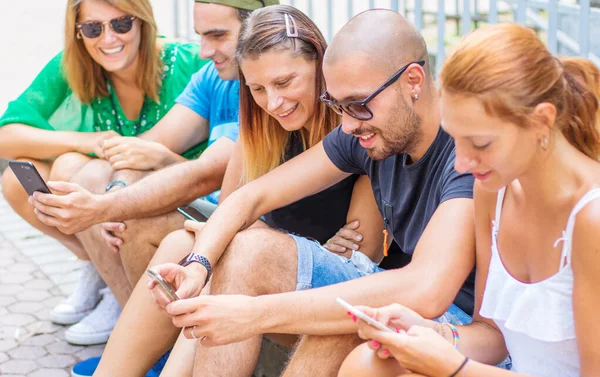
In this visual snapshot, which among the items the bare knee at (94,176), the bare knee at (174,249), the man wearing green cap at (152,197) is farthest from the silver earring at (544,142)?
the bare knee at (94,176)

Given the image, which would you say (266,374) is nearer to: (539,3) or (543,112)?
(543,112)

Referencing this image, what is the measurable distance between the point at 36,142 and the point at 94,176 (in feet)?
1.76

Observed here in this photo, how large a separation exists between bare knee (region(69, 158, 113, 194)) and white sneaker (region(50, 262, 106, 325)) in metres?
0.57

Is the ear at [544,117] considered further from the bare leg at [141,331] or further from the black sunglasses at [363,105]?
the bare leg at [141,331]

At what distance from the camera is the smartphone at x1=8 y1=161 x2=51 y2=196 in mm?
3721

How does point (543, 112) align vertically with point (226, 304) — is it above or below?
above

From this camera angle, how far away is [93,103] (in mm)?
4672

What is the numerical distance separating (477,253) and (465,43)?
656mm

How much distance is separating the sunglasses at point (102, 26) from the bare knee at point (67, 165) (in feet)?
2.03

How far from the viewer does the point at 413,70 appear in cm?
278

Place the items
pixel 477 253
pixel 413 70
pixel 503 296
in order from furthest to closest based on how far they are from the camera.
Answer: pixel 413 70 → pixel 477 253 → pixel 503 296

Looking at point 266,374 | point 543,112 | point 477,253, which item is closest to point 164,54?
point 266,374

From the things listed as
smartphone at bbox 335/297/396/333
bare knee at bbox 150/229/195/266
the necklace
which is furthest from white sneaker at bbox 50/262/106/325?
smartphone at bbox 335/297/396/333

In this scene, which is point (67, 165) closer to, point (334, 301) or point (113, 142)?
point (113, 142)
